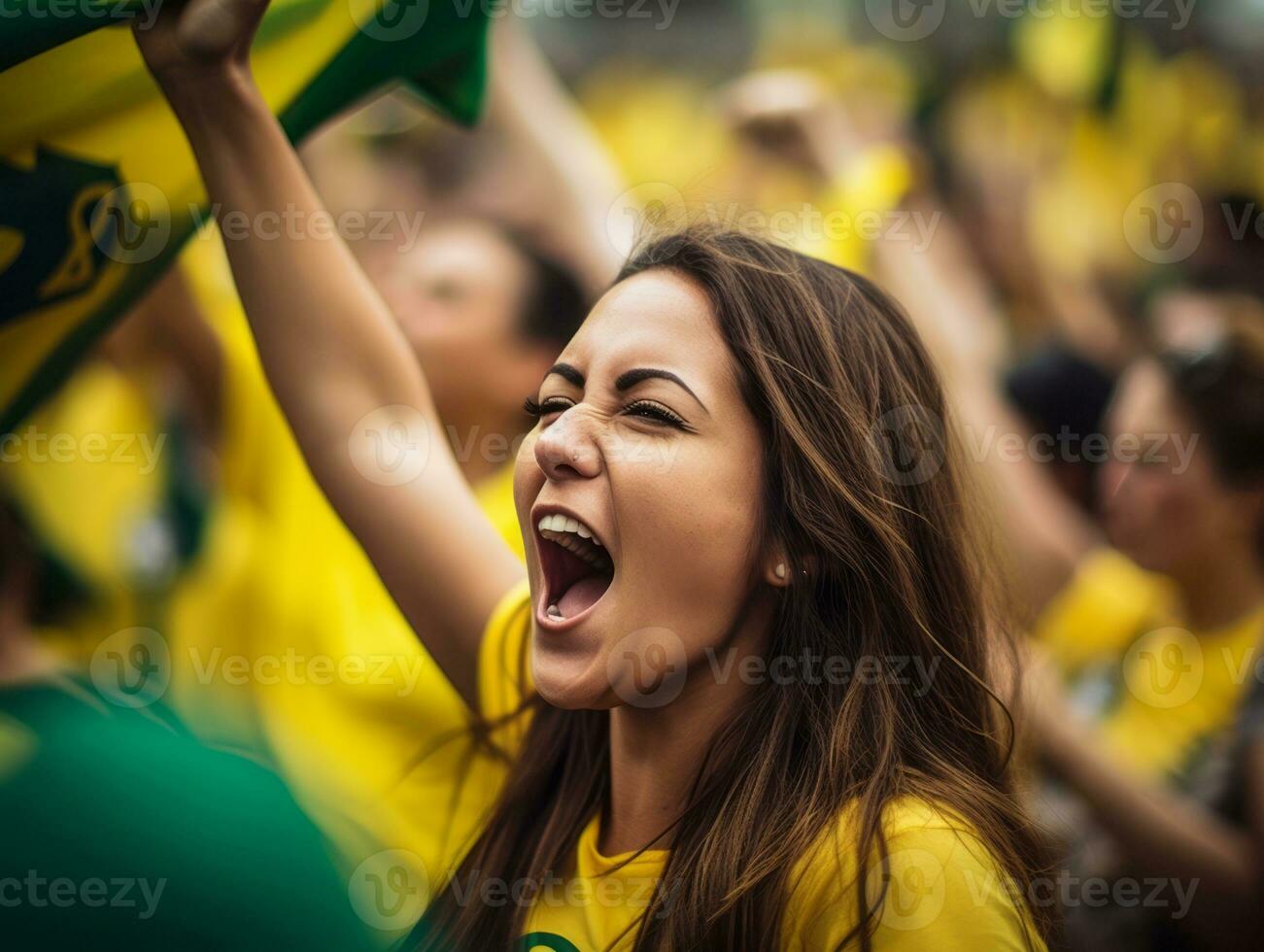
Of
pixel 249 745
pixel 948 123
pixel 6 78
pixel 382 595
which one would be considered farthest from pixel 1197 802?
pixel 948 123

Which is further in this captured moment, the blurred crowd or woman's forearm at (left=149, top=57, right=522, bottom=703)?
the blurred crowd

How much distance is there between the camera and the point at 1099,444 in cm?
329

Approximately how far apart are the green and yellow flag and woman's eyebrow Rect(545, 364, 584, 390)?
0.62 metres

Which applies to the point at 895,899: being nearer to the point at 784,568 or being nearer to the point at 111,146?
the point at 784,568

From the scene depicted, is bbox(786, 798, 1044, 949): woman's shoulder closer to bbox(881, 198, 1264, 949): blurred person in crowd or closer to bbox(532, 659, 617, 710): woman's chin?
bbox(532, 659, 617, 710): woman's chin

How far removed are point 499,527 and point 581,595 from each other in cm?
78

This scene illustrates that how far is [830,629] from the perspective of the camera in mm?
1460

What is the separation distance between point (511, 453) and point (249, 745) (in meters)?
0.75

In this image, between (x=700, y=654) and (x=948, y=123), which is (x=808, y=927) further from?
(x=948, y=123)

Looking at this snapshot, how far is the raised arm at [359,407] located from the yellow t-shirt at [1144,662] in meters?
1.24

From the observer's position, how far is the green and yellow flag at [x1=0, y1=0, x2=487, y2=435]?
160cm

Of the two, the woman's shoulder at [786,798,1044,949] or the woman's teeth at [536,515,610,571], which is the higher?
the woman's teeth at [536,515,610,571]

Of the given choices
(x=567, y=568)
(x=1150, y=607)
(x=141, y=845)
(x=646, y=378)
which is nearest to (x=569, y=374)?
(x=646, y=378)

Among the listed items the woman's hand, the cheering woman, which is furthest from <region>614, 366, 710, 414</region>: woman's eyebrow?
the woman's hand
